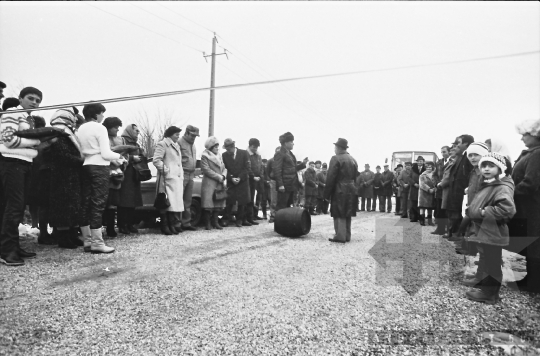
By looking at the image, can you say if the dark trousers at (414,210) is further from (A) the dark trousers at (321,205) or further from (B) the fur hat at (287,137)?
(B) the fur hat at (287,137)

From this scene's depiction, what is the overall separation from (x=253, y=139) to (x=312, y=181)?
149 inches

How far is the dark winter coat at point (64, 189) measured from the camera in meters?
4.43

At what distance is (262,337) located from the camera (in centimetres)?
227

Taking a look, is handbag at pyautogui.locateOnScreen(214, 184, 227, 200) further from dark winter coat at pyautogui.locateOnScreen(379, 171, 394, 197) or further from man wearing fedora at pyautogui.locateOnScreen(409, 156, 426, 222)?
dark winter coat at pyautogui.locateOnScreen(379, 171, 394, 197)

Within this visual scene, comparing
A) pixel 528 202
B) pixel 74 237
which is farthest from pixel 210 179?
pixel 528 202

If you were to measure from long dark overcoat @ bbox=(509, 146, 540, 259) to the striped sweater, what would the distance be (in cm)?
513

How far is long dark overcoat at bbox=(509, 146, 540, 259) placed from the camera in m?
3.31

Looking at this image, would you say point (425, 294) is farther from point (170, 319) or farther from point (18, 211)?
point (18, 211)

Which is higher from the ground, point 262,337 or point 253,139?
point 253,139

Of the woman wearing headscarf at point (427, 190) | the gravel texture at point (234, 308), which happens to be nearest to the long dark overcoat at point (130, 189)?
the gravel texture at point (234, 308)

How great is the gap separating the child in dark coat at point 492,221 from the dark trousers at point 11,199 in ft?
15.1

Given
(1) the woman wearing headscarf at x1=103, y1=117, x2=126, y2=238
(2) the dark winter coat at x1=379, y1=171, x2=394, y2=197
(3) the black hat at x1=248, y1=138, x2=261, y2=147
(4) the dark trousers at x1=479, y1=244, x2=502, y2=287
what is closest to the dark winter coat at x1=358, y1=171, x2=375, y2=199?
(2) the dark winter coat at x1=379, y1=171, x2=394, y2=197

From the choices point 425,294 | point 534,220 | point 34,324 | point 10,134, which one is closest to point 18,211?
point 10,134

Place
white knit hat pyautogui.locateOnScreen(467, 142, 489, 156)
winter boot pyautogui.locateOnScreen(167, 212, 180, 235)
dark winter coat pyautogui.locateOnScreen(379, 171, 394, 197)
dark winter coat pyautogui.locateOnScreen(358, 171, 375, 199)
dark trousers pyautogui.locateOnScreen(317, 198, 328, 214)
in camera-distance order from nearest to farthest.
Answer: white knit hat pyautogui.locateOnScreen(467, 142, 489, 156), winter boot pyautogui.locateOnScreen(167, 212, 180, 235), dark trousers pyautogui.locateOnScreen(317, 198, 328, 214), dark winter coat pyautogui.locateOnScreen(379, 171, 394, 197), dark winter coat pyautogui.locateOnScreen(358, 171, 375, 199)
